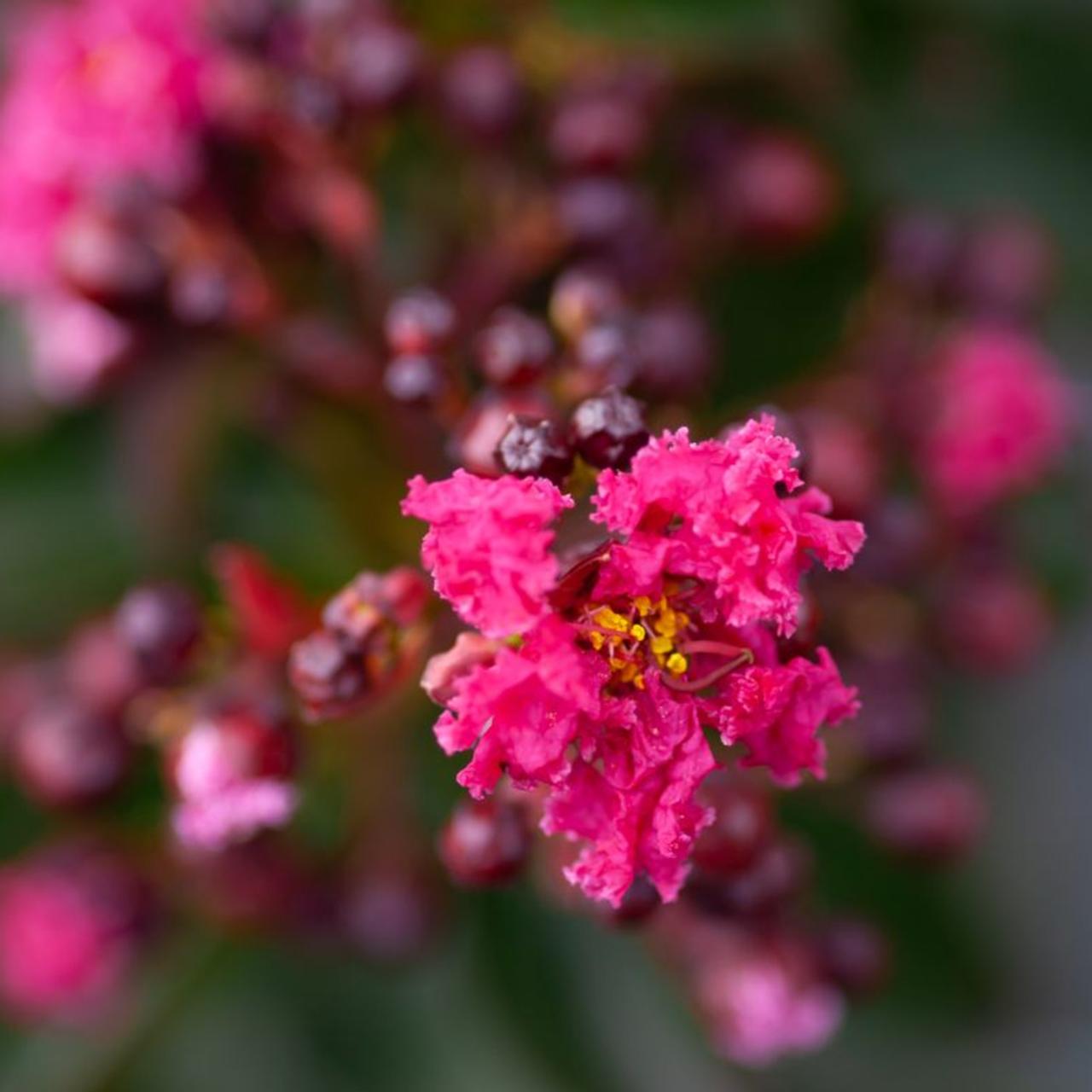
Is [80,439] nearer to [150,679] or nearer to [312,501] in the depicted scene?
[312,501]

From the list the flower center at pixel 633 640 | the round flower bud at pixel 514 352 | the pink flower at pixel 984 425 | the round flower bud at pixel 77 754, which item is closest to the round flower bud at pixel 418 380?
the round flower bud at pixel 514 352

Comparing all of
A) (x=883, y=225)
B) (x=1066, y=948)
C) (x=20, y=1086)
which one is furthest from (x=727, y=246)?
(x=20, y=1086)

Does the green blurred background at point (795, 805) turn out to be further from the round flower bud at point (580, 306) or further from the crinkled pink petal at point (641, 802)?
the crinkled pink petal at point (641, 802)

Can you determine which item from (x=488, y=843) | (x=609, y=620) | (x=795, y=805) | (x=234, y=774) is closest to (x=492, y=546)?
(x=609, y=620)

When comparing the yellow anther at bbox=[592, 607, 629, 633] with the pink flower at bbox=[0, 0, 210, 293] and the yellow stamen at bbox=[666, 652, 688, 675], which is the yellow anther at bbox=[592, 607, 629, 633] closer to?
the yellow stamen at bbox=[666, 652, 688, 675]

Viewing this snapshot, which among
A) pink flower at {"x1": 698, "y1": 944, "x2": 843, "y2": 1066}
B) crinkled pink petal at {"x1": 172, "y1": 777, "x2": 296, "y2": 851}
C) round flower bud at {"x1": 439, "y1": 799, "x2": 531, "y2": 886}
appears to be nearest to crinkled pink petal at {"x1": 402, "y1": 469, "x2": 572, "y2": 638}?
round flower bud at {"x1": 439, "y1": 799, "x2": 531, "y2": 886}
